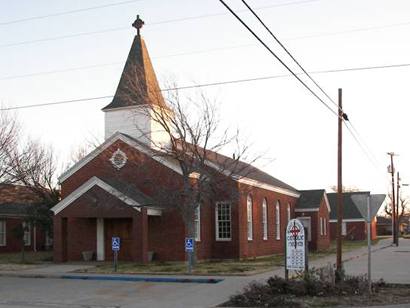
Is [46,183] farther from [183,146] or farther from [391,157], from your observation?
[391,157]

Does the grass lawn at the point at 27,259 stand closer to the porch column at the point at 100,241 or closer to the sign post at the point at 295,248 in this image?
the porch column at the point at 100,241

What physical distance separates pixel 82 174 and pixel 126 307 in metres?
19.6

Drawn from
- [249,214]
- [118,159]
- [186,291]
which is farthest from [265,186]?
[186,291]

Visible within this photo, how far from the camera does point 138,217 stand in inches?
1190

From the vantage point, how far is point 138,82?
105 ft

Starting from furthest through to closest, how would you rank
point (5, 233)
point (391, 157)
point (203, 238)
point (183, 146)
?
point (391, 157) → point (5, 233) → point (203, 238) → point (183, 146)

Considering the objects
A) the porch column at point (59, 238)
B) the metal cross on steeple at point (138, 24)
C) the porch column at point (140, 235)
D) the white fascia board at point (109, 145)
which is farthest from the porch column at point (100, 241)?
the metal cross on steeple at point (138, 24)

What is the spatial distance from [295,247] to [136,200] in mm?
13801

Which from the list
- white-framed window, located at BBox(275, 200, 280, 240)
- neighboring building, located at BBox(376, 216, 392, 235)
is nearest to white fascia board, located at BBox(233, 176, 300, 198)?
white-framed window, located at BBox(275, 200, 280, 240)

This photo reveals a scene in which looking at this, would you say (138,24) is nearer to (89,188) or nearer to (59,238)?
(89,188)

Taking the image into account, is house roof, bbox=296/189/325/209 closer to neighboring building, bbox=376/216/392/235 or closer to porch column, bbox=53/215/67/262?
porch column, bbox=53/215/67/262

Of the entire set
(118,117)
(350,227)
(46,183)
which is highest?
(118,117)

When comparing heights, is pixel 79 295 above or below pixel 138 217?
below

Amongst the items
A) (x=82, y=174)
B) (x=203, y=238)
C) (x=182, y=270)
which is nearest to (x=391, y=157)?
(x=203, y=238)
